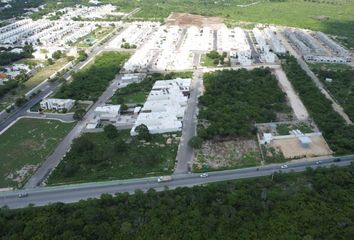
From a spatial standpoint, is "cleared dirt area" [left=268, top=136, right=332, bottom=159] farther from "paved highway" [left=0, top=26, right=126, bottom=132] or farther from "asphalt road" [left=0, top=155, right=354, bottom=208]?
"paved highway" [left=0, top=26, right=126, bottom=132]

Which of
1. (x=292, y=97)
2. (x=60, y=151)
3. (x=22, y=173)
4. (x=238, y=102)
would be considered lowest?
(x=22, y=173)

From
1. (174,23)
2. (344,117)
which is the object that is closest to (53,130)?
(344,117)

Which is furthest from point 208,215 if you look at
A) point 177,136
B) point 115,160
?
point 177,136

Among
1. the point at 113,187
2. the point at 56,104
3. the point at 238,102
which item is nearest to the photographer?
the point at 113,187

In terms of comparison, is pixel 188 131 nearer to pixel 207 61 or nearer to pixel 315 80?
pixel 315 80

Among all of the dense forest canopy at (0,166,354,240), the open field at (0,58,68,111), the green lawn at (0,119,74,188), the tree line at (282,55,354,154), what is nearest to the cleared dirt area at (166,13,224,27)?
the open field at (0,58,68,111)

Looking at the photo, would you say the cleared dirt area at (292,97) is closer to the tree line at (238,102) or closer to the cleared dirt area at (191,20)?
the tree line at (238,102)

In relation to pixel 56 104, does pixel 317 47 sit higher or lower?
higher
